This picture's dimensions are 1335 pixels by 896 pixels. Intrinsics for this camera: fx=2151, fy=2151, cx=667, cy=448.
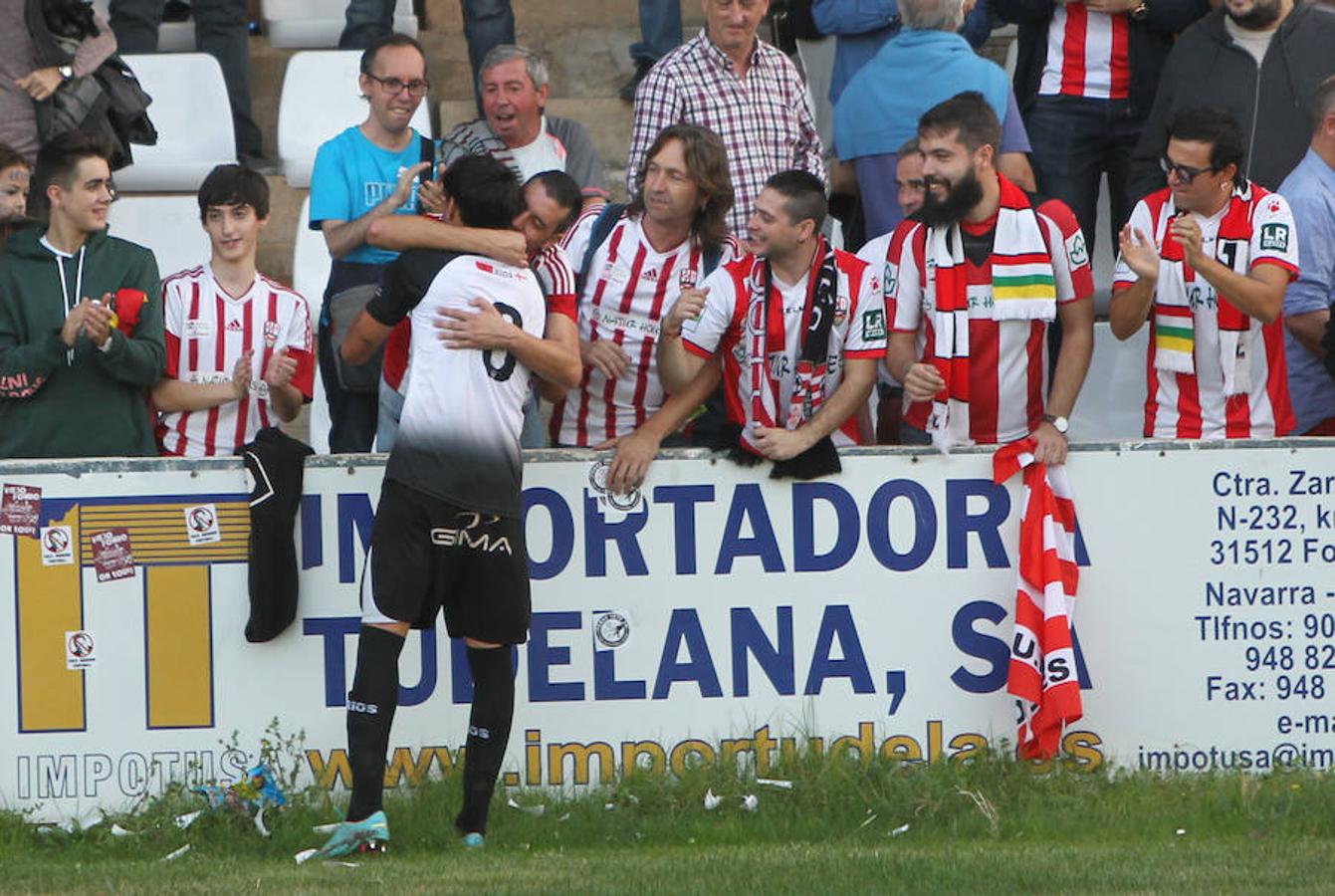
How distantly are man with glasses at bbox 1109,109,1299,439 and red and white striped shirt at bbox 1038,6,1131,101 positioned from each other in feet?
6.68

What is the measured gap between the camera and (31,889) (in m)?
6.19

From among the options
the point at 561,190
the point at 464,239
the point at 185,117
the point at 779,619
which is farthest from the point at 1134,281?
the point at 185,117

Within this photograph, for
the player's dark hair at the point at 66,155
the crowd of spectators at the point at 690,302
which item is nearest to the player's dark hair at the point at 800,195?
the crowd of spectators at the point at 690,302

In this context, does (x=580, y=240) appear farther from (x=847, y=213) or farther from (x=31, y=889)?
(x=31, y=889)

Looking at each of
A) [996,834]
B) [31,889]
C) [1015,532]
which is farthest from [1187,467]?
[31,889]

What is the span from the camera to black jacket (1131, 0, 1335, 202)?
9062mm

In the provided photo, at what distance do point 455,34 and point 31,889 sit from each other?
23.4 ft

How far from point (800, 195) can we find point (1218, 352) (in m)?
1.57

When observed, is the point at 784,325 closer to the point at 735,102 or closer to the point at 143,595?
the point at 735,102

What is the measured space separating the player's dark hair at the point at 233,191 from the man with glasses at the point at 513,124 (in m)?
0.75

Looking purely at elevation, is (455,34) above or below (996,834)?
above

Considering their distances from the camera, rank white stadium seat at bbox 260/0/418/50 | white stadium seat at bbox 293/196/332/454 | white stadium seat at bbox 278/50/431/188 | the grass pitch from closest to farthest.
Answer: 1. the grass pitch
2. white stadium seat at bbox 293/196/332/454
3. white stadium seat at bbox 278/50/431/188
4. white stadium seat at bbox 260/0/418/50

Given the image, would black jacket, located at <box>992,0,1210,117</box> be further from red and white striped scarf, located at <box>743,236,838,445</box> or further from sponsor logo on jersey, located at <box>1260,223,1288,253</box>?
red and white striped scarf, located at <box>743,236,838,445</box>

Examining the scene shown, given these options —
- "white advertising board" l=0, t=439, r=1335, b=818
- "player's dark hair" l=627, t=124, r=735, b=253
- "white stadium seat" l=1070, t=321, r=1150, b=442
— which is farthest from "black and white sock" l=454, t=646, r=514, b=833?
"white stadium seat" l=1070, t=321, r=1150, b=442
